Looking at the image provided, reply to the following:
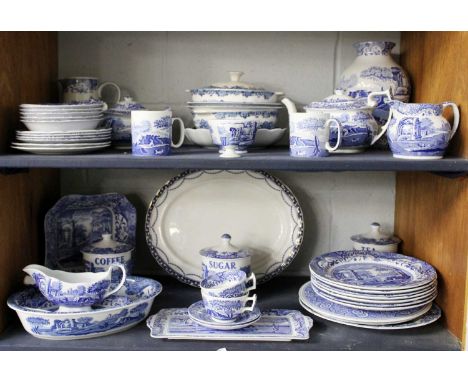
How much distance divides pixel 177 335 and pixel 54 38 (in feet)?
2.68

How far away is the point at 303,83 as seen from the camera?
5.16 ft

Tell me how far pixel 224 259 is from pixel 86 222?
40 centimetres

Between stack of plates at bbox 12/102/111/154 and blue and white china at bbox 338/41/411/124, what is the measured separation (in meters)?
0.61

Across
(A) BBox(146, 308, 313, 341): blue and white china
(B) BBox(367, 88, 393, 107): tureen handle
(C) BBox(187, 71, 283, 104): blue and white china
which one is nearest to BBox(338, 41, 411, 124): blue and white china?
(B) BBox(367, 88, 393, 107): tureen handle

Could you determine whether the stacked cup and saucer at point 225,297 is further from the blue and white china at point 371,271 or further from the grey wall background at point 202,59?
the grey wall background at point 202,59

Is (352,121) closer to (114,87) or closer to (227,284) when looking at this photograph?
(227,284)

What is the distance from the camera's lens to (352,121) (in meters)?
1.29

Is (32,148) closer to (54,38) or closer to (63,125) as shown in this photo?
(63,125)

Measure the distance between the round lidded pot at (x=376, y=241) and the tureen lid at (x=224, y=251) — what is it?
0.32m

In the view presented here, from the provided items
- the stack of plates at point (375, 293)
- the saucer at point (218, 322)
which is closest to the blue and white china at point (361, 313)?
the stack of plates at point (375, 293)

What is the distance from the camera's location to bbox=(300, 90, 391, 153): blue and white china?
1.29 m

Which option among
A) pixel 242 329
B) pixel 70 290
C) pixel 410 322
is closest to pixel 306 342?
pixel 242 329

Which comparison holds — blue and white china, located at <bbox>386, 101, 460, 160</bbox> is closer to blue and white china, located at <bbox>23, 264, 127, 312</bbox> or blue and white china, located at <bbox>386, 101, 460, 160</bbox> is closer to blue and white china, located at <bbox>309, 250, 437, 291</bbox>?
blue and white china, located at <bbox>309, 250, 437, 291</bbox>
